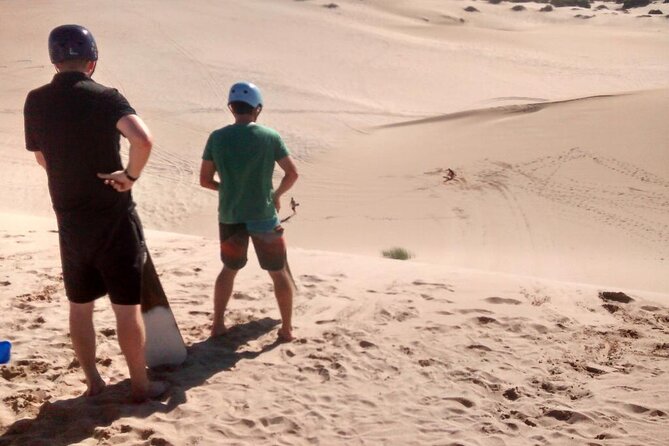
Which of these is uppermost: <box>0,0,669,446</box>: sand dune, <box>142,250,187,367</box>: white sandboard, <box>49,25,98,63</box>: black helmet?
<box>49,25,98,63</box>: black helmet

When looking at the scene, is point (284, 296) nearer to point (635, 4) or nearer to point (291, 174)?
point (291, 174)

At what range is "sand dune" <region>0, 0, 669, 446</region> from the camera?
158 inches

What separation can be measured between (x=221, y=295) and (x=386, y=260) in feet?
8.45

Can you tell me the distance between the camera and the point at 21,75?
720 inches

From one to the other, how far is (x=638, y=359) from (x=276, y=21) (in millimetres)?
27565

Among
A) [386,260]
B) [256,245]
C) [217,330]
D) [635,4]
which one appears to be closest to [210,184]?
[256,245]

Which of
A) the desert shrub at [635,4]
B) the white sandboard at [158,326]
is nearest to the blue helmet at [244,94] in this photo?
the white sandboard at [158,326]

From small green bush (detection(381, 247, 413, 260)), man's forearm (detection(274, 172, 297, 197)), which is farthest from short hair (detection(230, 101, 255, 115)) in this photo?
small green bush (detection(381, 247, 413, 260))

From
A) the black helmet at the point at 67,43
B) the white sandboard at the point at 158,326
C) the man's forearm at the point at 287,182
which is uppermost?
the black helmet at the point at 67,43

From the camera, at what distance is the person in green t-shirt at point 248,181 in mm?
4523

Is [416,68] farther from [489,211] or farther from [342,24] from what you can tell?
[489,211]

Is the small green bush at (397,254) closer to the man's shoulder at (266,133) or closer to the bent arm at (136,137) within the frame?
the man's shoulder at (266,133)

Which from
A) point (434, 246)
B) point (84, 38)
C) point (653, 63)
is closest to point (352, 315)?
point (84, 38)

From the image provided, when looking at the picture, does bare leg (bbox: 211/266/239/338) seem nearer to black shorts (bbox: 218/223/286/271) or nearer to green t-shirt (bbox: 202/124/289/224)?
black shorts (bbox: 218/223/286/271)
